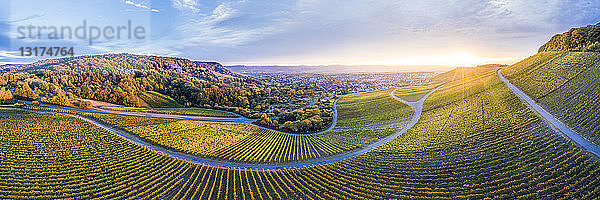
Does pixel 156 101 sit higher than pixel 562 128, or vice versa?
pixel 562 128

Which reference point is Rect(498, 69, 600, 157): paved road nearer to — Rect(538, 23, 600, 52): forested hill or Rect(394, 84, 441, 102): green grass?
Rect(394, 84, 441, 102): green grass

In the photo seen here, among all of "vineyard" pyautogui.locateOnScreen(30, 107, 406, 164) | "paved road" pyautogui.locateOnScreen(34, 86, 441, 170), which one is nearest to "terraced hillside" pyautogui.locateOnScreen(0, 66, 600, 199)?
"paved road" pyautogui.locateOnScreen(34, 86, 441, 170)

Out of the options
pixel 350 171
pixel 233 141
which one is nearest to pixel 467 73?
pixel 350 171

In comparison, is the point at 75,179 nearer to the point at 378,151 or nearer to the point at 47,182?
the point at 47,182

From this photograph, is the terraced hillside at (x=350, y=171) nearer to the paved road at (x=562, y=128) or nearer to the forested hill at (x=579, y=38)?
the paved road at (x=562, y=128)

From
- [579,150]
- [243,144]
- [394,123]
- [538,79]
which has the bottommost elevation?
[243,144]

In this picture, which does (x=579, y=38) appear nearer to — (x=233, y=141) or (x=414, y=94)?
(x=414, y=94)

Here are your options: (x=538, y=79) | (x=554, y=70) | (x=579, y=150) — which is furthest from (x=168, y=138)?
(x=554, y=70)
